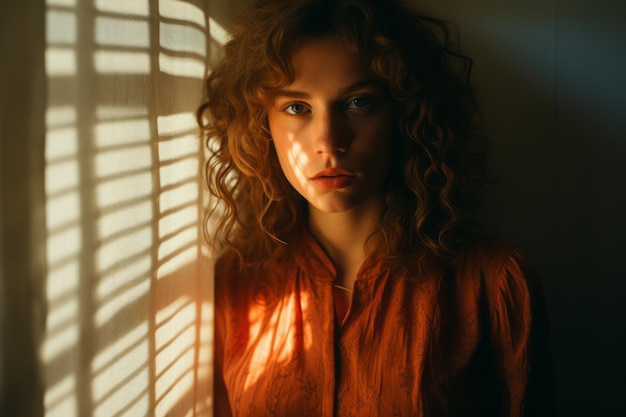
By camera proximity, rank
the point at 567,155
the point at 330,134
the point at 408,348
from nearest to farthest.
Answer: the point at 330,134 < the point at 408,348 < the point at 567,155

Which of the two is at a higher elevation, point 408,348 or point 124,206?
point 124,206

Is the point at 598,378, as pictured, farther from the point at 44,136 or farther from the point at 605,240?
the point at 44,136

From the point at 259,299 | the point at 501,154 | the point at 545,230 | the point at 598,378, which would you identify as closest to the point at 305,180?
the point at 259,299

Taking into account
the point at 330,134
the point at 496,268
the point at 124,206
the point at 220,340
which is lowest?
the point at 220,340

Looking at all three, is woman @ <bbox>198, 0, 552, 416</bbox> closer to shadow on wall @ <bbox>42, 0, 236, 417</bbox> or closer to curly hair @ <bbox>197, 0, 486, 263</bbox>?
curly hair @ <bbox>197, 0, 486, 263</bbox>

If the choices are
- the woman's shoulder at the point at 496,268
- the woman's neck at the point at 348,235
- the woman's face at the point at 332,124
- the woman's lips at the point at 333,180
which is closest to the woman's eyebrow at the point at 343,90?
the woman's face at the point at 332,124

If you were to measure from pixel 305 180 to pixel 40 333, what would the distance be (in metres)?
0.58

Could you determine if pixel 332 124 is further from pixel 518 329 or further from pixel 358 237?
pixel 518 329

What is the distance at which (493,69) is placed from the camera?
1.47m

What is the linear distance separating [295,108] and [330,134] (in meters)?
0.11

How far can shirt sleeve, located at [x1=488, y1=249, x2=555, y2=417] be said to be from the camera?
1.18 metres

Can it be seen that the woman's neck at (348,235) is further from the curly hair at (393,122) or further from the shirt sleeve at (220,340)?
the shirt sleeve at (220,340)

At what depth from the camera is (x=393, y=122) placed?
3.91ft

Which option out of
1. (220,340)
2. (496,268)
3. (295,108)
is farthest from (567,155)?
(220,340)
